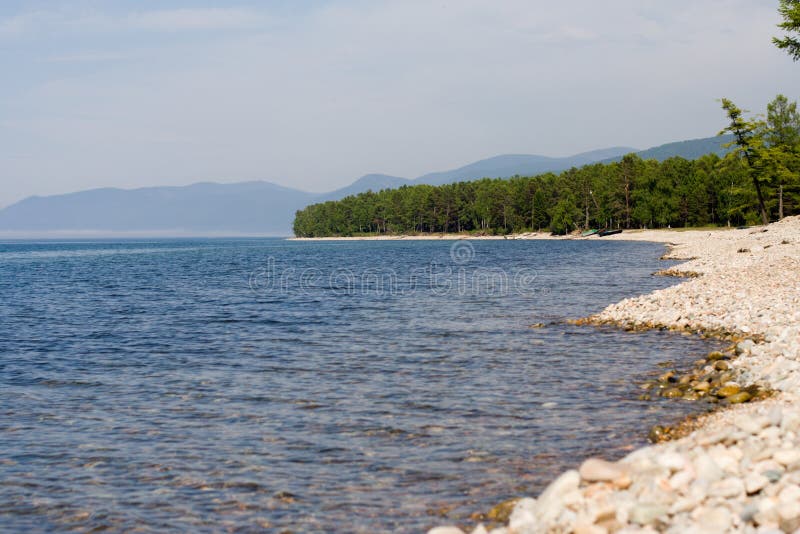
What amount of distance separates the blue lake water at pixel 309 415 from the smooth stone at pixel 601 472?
1943 millimetres

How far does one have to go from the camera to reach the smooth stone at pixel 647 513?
25.6 ft

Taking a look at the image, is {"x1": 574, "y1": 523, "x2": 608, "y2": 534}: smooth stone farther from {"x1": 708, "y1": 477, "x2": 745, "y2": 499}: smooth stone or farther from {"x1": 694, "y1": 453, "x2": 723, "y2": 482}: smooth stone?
{"x1": 694, "y1": 453, "x2": 723, "y2": 482}: smooth stone

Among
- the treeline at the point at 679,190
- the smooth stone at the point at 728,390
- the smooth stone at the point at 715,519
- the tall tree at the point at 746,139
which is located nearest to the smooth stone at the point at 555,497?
the smooth stone at the point at 715,519

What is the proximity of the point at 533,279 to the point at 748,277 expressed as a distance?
1988 centimetres

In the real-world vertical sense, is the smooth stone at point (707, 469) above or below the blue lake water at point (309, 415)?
above

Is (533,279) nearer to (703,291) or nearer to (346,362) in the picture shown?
(703,291)

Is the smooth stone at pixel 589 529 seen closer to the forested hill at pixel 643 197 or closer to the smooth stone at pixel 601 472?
the smooth stone at pixel 601 472

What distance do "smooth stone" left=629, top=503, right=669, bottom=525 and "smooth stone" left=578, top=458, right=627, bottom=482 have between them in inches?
37.3

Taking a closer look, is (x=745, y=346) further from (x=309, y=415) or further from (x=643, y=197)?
(x=643, y=197)

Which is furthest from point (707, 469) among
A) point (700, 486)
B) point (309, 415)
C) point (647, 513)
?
point (309, 415)

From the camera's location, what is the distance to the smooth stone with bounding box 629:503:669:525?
780 cm

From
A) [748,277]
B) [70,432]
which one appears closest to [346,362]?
[70,432]

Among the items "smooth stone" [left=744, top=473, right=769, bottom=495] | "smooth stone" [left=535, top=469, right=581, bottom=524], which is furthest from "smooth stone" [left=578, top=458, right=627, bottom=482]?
"smooth stone" [left=744, top=473, right=769, bottom=495]

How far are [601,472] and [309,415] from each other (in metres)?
8.16
